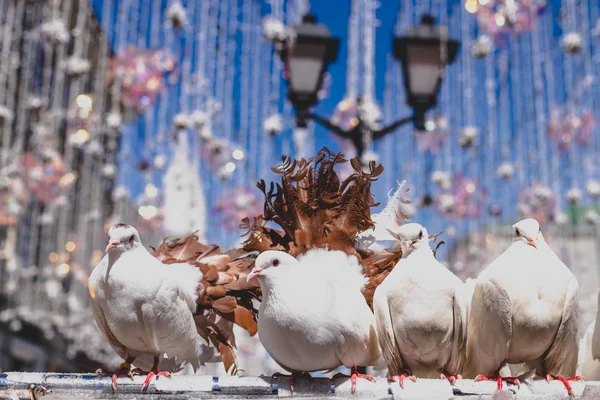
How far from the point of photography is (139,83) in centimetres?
1025

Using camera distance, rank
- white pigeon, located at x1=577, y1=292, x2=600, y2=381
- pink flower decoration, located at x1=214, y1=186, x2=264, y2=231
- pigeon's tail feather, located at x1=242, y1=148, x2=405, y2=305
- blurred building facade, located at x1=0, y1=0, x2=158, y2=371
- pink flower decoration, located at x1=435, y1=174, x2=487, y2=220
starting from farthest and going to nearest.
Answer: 1. blurred building facade, located at x1=0, y1=0, x2=158, y2=371
2. pink flower decoration, located at x1=435, y1=174, x2=487, y2=220
3. pink flower decoration, located at x1=214, y1=186, x2=264, y2=231
4. pigeon's tail feather, located at x1=242, y1=148, x2=405, y2=305
5. white pigeon, located at x1=577, y1=292, x2=600, y2=381

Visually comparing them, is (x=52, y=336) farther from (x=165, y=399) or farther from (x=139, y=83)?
(x=165, y=399)

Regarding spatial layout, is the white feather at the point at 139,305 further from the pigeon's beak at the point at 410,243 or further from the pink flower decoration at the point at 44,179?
the pink flower decoration at the point at 44,179

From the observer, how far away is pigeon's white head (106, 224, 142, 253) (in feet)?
8.79

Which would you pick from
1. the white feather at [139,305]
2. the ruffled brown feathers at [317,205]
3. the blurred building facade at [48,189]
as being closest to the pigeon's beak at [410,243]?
the ruffled brown feathers at [317,205]

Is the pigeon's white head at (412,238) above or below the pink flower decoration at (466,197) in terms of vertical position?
below

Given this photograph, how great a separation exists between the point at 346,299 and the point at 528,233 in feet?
2.28

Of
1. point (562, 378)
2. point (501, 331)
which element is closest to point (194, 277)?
point (501, 331)

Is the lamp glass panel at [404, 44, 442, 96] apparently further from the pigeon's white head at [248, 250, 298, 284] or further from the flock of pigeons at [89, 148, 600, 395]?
the pigeon's white head at [248, 250, 298, 284]

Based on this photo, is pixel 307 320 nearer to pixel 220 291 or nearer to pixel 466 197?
pixel 220 291

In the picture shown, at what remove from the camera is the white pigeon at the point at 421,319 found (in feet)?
8.23

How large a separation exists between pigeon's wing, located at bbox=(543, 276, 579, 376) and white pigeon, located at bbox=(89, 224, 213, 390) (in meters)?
1.34

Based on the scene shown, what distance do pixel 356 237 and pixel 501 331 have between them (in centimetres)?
75

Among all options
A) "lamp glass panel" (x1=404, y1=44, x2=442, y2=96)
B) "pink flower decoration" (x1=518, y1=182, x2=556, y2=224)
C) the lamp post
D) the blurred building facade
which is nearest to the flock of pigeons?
the lamp post
